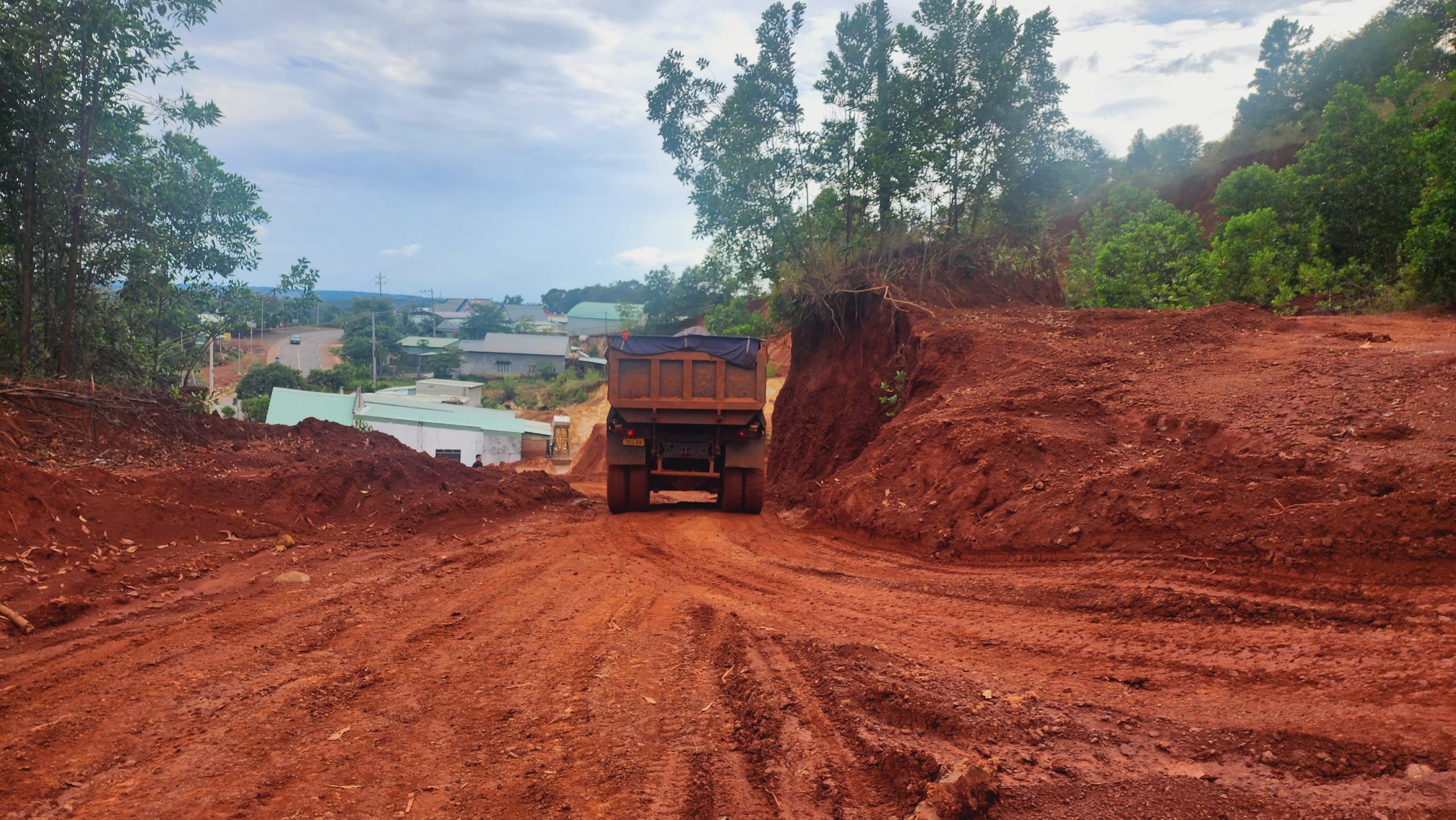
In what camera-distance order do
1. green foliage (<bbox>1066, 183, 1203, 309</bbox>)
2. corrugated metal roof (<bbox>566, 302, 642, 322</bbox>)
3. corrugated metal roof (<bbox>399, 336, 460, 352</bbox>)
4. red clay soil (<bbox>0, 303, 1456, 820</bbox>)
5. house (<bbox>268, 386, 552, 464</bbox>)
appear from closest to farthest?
red clay soil (<bbox>0, 303, 1456, 820</bbox>)
green foliage (<bbox>1066, 183, 1203, 309</bbox>)
house (<bbox>268, 386, 552, 464</bbox>)
corrugated metal roof (<bbox>399, 336, 460, 352</bbox>)
corrugated metal roof (<bbox>566, 302, 642, 322</bbox>)

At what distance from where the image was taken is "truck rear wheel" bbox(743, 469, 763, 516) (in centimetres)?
1263

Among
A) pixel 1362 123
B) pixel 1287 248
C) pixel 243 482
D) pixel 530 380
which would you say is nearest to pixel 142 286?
pixel 243 482

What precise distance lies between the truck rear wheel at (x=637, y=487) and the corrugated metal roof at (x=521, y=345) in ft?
197

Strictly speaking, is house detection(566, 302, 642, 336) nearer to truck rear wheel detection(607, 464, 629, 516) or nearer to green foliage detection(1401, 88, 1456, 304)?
truck rear wheel detection(607, 464, 629, 516)

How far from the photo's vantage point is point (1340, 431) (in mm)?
6730

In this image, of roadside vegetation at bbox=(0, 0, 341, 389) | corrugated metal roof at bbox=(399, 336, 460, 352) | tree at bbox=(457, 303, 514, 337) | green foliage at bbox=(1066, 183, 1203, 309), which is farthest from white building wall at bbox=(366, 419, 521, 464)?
tree at bbox=(457, 303, 514, 337)

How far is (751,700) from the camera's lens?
4.39 meters

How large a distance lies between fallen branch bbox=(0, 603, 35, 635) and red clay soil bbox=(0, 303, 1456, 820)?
0.07 m

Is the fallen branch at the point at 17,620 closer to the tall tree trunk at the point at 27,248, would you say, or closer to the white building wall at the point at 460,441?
the tall tree trunk at the point at 27,248

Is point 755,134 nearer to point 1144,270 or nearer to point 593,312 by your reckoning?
point 1144,270

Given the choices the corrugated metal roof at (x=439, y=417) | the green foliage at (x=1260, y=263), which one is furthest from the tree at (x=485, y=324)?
the green foliage at (x=1260, y=263)

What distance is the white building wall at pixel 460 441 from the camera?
119 ft

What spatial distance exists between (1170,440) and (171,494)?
11140 mm

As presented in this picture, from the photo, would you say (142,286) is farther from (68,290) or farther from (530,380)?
(530,380)
